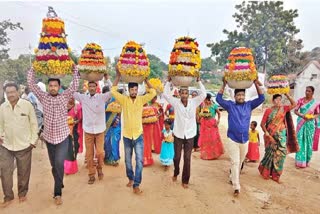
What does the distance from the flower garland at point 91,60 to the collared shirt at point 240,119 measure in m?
2.28

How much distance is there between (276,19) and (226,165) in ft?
98.6

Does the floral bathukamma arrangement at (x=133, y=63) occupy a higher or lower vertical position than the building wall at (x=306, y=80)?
lower

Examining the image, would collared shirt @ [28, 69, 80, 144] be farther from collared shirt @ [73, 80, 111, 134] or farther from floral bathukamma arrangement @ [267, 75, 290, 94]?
floral bathukamma arrangement @ [267, 75, 290, 94]

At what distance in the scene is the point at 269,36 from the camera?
34000 millimetres

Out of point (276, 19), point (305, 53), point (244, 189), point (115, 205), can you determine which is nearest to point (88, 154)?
point (115, 205)

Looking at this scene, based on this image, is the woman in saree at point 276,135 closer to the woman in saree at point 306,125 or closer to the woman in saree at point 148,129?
the woman in saree at point 306,125

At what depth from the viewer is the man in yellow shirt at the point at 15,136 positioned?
4.74m

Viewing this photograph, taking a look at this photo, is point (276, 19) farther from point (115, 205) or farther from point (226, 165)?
point (115, 205)

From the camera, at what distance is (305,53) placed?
3756 cm

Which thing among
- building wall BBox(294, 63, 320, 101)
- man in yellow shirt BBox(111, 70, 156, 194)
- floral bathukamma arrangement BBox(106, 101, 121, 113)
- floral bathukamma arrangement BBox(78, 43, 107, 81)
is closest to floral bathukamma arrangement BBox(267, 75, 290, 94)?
man in yellow shirt BBox(111, 70, 156, 194)

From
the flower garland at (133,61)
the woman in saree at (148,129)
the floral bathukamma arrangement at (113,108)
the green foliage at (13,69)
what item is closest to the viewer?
the flower garland at (133,61)

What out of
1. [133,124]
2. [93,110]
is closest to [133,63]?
[133,124]

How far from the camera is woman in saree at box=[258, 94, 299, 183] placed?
6.15m

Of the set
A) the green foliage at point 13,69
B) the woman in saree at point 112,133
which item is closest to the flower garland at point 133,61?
Answer: the woman in saree at point 112,133
